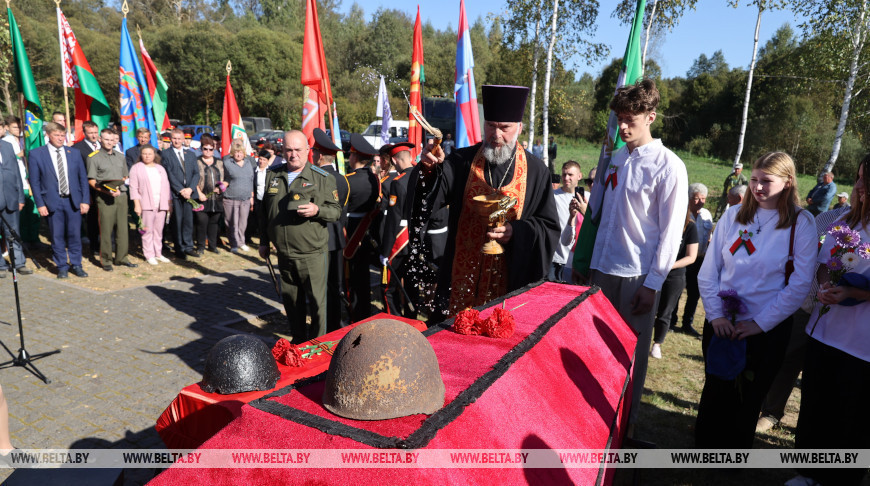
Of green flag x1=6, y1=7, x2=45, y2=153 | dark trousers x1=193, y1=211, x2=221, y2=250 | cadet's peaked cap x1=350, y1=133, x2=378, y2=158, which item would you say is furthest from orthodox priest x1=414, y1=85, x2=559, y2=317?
green flag x1=6, y1=7, x2=45, y2=153

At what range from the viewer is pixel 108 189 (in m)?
8.30

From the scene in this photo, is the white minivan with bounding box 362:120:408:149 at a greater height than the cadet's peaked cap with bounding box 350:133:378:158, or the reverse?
the white minivan with bounding box 362:120:408:149

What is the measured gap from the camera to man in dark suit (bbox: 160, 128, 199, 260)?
936 centimetres

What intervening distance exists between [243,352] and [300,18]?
61.9 m

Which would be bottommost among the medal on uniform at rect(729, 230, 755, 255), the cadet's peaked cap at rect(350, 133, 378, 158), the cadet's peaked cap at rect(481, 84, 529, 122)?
the medal on uniform at rect(729, 230, 755, 255)

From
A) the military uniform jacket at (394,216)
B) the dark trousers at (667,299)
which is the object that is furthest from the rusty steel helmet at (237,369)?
the dark trousers at (667,299)

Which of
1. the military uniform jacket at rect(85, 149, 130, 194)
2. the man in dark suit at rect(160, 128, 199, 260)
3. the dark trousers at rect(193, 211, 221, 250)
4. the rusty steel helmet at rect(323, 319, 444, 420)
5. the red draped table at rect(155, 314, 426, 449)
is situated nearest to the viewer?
the rusty steel helmet at rect(323, 319, 444, 420)

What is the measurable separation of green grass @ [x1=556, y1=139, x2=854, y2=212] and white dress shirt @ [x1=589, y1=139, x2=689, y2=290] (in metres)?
19.8

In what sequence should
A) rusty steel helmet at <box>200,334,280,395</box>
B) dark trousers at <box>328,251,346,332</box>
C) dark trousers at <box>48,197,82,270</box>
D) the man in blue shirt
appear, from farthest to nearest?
the man in blue shirt
dark trousers at <box>48,197,82,270</box>
dark trousers at <box>328,251,346,332</box>
rusty steel helmet at <box>200,334,280,395</box>

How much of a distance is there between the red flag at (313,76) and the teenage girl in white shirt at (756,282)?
545cm

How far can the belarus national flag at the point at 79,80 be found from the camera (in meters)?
9.06

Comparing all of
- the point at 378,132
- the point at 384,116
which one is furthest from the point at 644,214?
the point at 378,132

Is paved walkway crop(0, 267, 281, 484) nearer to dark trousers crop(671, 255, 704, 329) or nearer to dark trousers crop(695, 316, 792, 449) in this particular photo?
dark trousers crop(695, 316, 792, 449)

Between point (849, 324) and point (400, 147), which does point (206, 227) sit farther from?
point (849, 324)
